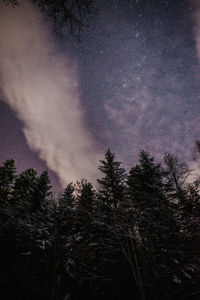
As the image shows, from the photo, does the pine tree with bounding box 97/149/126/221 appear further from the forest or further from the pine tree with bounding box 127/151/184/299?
the pine tree with bounding box 127/151/184/299

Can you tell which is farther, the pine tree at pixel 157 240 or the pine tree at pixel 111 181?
the pine tree at pixel 111 181

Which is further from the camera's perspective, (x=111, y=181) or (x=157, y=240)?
(x=111, y=181)

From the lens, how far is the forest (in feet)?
15.2

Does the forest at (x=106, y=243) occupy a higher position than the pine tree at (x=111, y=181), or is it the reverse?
the pine tree at (x=111, y=181)

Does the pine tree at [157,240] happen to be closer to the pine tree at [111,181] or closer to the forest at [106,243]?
the forest at [106,243]

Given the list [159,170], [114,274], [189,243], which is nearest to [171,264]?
[189,243]

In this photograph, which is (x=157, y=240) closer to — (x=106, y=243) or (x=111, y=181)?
(x=106, y=243)

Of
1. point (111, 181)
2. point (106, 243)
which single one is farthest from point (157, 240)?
point (111, 181)

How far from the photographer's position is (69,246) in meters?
5.95

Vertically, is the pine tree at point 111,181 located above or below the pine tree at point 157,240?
above

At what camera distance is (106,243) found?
8.26 m

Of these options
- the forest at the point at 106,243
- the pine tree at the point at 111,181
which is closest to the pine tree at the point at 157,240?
the forest at the point at 106,243

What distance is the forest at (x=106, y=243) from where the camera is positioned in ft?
15.2

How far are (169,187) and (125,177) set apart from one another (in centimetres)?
456
